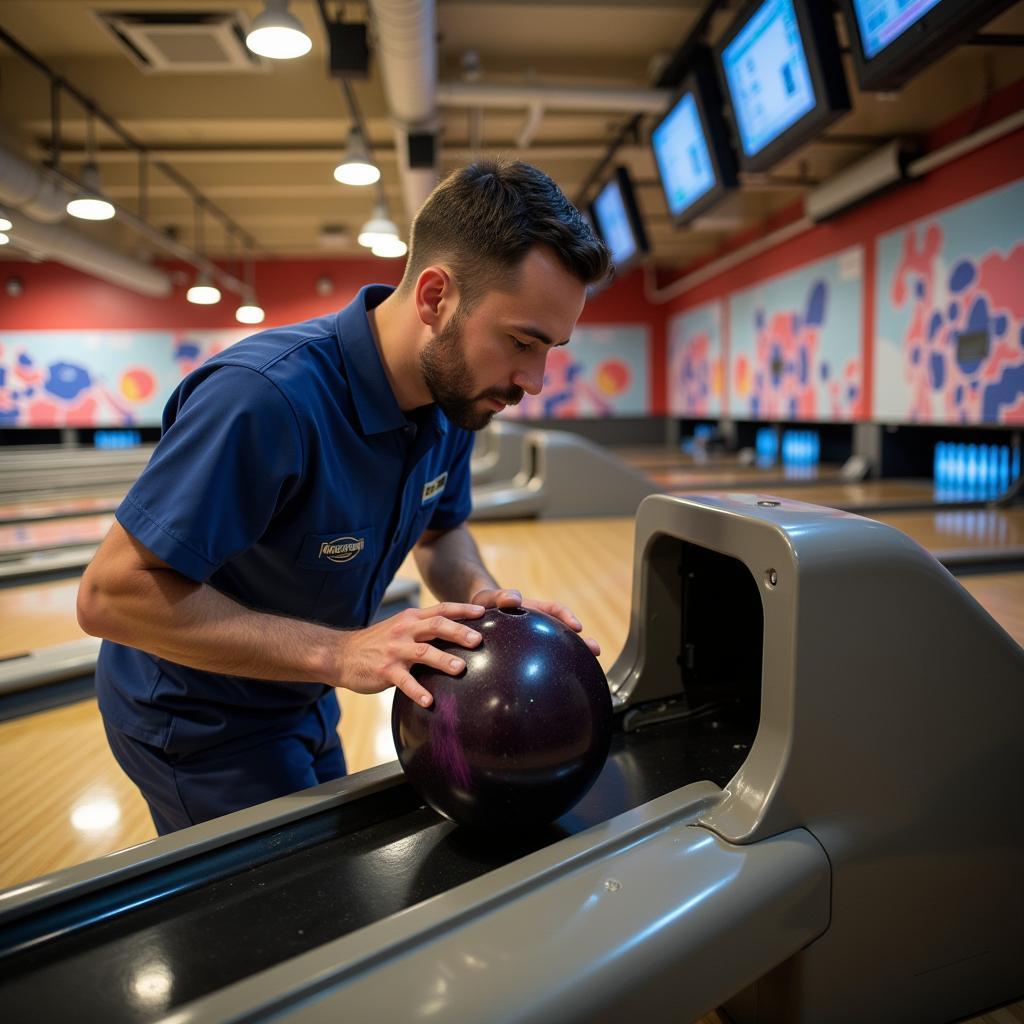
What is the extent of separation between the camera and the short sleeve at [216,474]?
88 cm

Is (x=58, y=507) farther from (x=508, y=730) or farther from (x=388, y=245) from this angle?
(x=508, y=730)

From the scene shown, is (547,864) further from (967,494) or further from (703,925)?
(967,494)

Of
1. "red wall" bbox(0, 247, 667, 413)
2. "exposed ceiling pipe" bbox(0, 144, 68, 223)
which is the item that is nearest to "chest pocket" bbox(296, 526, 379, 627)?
"exposed ceiling pipe" bbox(0, 144, 68, 223)

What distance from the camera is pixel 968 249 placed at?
173 inches

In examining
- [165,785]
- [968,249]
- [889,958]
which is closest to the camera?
[889,958]

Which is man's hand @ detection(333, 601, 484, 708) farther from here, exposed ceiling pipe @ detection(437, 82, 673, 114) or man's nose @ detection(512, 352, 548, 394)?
exposed ceiling pipe @ detection(437, 82, 673, 114)

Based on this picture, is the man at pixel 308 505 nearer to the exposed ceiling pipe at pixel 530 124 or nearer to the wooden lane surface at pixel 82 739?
the wooden lane surface at pixel 82 739

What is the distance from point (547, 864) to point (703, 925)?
0.15 metres

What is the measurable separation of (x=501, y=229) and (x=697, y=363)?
8.13 meters

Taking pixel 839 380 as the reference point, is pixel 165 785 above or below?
below

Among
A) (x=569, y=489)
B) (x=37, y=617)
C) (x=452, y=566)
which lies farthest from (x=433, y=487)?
(x=569, y=489)

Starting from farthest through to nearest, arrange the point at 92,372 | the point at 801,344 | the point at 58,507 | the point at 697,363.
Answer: the point at 92,372 → the point at 697,363 → the point at 801,344 → the point at 58,507

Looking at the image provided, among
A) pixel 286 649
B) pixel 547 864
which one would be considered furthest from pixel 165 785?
pixel 547 864

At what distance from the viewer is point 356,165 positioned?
3871 mm
